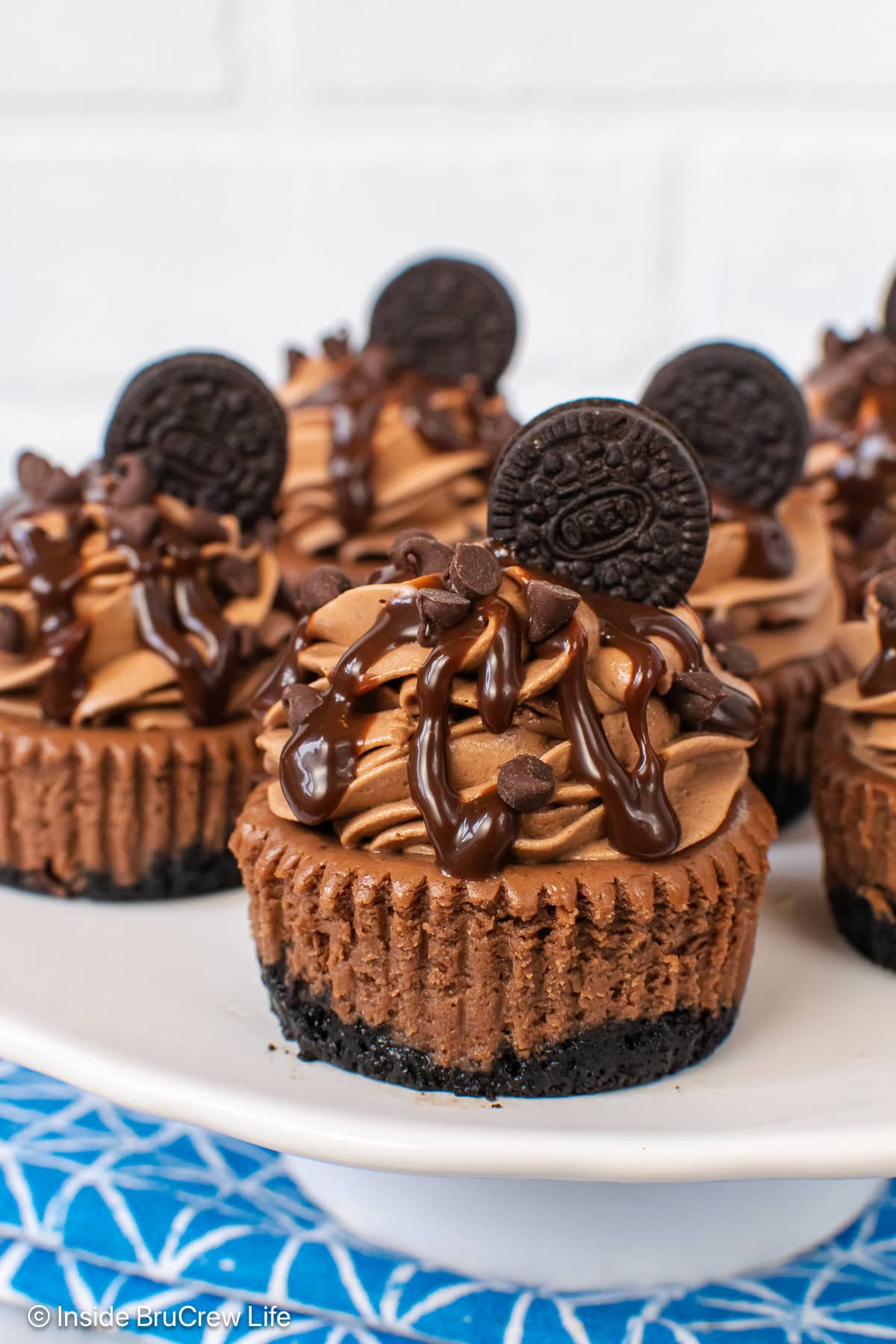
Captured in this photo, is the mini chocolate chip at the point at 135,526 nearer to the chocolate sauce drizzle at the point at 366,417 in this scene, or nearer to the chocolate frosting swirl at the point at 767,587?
the chocolate sauce drizzle at the point at 366,417

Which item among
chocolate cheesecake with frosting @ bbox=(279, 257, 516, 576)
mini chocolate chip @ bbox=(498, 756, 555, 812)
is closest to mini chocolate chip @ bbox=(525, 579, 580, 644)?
mini chocolate chip @ bbox=(498, 756, 555, 812)

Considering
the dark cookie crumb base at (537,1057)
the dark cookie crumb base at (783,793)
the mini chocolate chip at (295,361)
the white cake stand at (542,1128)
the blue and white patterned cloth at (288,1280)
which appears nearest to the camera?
the white cake stand at (542,1128)

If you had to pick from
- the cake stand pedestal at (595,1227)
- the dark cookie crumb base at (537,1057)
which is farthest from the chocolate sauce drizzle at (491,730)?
the cake stand pedestal at (595,1227)

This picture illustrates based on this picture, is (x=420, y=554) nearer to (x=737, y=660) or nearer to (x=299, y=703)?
(x=299, y=703)

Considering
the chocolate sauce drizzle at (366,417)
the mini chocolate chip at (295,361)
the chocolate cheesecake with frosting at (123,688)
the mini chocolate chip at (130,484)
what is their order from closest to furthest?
1. the chocolate cheesecake with frosting at (123,688)
2. the mini chocolate chip at (130,484)
3. the chocolate sauce drizzle at (366,417)
4. the mini chocolate chip at (295,361)

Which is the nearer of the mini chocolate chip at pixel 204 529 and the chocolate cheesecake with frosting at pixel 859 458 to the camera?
the mini chocolate chip at pixel 204 529

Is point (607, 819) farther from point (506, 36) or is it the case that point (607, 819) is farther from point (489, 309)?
point (506, 36)

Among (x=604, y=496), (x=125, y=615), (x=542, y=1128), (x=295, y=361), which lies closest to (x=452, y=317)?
(x=295, y=361)
